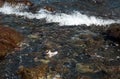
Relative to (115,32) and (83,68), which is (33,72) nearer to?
(83,68)

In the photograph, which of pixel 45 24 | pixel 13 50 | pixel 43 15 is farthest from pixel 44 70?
pixel 43 15

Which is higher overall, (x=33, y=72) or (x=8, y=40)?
(x=8, y=40)

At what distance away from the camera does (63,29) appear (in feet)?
50.2

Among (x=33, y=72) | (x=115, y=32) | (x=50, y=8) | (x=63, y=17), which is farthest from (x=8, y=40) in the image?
(x=50, y=8)

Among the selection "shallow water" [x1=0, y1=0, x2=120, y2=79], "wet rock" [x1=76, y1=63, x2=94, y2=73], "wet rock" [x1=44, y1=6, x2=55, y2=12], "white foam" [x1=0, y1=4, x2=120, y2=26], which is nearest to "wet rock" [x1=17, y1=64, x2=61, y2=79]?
"shallow water" [x1=0, y1=0, x2=120, y2=79]

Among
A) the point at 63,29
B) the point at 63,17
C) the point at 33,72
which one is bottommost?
the point at 63,17

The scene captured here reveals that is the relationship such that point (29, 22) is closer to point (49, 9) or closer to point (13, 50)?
point (49, 9)

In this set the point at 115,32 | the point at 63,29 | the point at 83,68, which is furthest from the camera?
the point at 63,29

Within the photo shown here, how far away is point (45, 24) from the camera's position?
1619 cm

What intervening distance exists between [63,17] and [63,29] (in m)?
2.40

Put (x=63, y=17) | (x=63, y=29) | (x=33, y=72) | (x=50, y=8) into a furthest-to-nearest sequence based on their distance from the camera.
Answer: (x=50, y=8), (x=63, y=17), (x=63, y=29), (x=33, y=72)

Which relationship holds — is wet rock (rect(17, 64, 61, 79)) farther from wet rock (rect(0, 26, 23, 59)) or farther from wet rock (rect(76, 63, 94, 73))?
wet rock (rect(0, 26, 23, 59))

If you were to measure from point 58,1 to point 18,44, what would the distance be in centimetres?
809

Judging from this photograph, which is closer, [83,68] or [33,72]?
[33,72]
